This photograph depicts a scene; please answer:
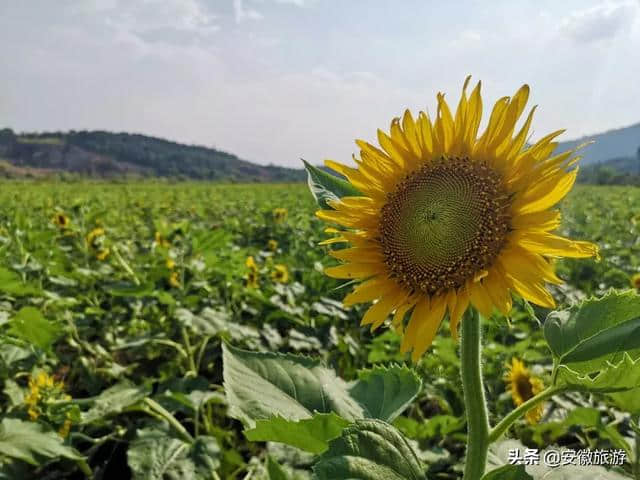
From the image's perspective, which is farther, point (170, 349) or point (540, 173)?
point (170, 349)

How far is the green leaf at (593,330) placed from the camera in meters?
0.99

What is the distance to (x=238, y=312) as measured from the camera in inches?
150

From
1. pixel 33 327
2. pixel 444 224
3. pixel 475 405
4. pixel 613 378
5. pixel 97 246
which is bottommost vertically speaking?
pixel 33 327

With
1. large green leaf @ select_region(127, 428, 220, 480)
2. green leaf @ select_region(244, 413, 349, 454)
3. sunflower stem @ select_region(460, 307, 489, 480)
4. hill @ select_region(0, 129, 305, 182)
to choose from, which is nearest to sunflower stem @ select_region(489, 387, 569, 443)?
sunflower stem @ select_region(460, 307, 489, 480)

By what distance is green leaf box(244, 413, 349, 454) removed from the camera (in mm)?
1024

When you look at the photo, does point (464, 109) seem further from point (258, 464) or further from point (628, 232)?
point (628, 232)

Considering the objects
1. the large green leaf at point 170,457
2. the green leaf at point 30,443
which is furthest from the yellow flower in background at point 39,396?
the large green leaf at point 170,457

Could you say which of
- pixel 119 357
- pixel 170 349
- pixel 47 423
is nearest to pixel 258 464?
pixel 47 423

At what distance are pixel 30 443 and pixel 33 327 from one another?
0.54m

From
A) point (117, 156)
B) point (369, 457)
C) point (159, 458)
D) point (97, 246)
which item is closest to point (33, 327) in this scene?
point (159, 458)

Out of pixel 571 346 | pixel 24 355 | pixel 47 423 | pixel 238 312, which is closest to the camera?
pixel 571 346

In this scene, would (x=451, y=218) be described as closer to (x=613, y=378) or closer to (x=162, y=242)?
(x=613, y=378)

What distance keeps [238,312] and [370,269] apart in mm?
2754

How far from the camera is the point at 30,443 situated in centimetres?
207
